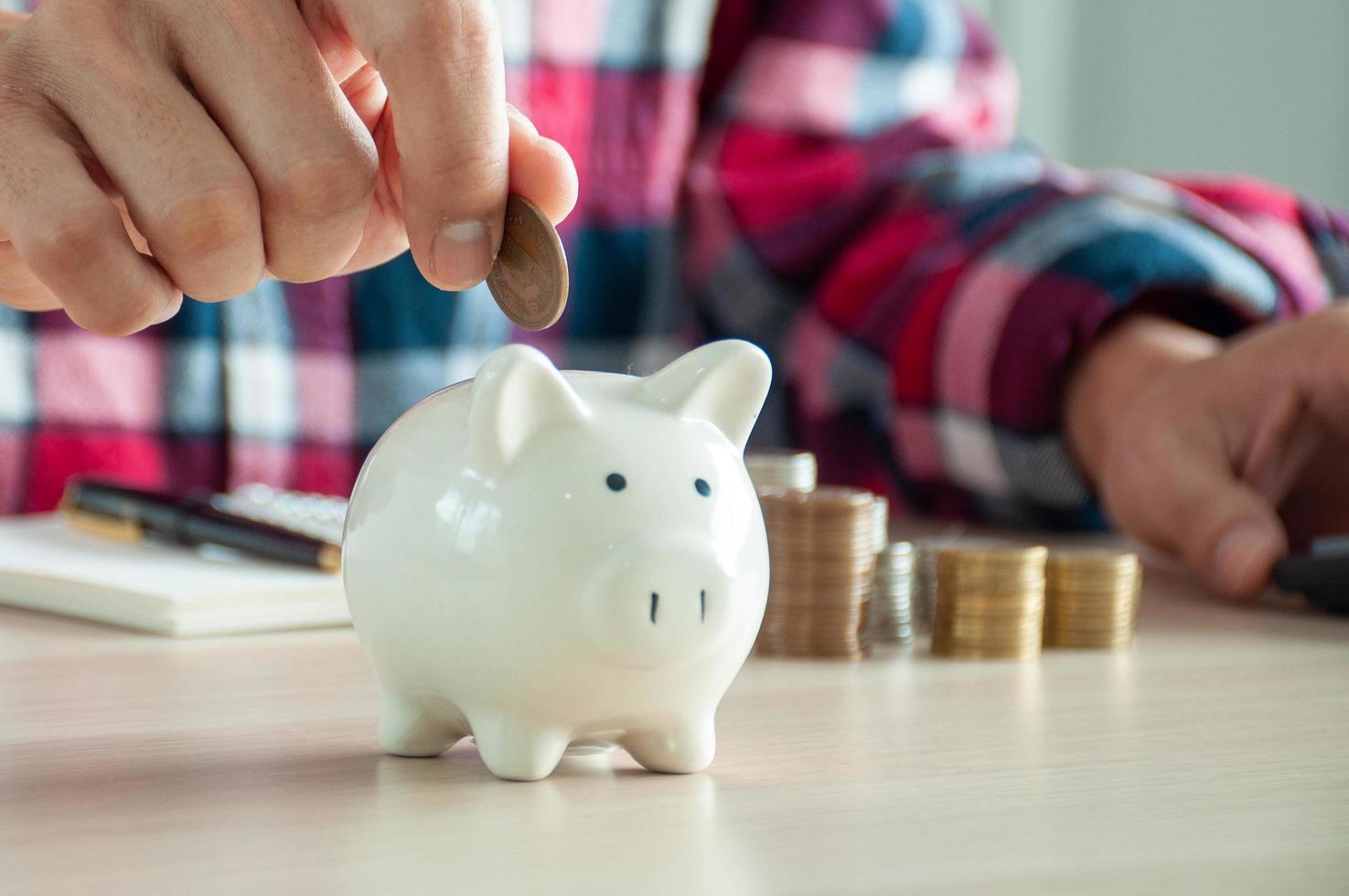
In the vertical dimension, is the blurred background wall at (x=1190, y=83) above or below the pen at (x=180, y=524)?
above

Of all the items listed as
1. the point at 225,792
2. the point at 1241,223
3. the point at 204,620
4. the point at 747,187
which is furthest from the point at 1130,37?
the point at 225,792

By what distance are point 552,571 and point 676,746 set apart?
0.10 metres

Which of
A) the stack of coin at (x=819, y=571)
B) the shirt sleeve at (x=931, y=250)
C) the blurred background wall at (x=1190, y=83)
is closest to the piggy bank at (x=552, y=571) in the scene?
the stack of coin at (x=819, y=571)

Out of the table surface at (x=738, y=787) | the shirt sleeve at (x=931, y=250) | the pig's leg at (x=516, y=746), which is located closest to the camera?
the table surface at (x=738, y=787)

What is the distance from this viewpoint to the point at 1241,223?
4.73 feet

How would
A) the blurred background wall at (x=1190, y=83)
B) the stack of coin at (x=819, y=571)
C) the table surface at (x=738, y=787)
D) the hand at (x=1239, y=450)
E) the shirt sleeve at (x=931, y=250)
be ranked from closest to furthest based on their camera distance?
1. the table surface at (x=738, y=787)
2. the stack of coin at (x=819, y=571)
3. the hand at (x=1239, y=450)
4. the shirt sleeve at (x=931, y=250)
5. the blurred background wall at (x=1190, y=83)

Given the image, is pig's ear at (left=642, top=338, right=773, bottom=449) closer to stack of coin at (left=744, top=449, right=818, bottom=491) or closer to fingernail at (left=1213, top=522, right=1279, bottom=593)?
stack of coin at (left=744, top=449, right=818, bottom=491)

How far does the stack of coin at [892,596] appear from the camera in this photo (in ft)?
2.93

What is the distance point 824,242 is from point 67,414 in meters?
0.89

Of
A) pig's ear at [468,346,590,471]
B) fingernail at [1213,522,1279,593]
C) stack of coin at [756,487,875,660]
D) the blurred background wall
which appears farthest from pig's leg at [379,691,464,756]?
the blurred background wall

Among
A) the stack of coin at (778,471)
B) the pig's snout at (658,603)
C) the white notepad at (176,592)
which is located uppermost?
the pig's snout at (658,603)

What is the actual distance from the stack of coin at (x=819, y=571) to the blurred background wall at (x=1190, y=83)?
1822 mm

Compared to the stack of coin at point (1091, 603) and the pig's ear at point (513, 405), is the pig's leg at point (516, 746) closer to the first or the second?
the pig's ear at point (513, 405)

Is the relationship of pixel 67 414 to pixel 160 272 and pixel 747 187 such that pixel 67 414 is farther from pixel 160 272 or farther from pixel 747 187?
pixel 160 272
